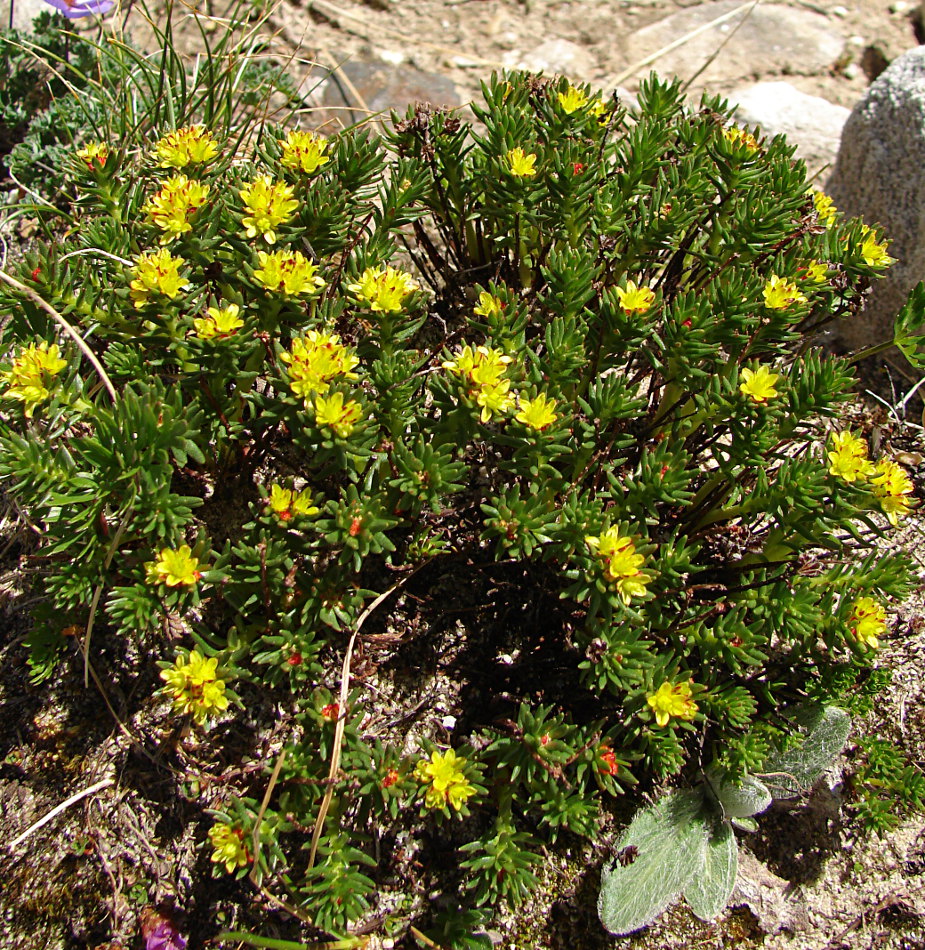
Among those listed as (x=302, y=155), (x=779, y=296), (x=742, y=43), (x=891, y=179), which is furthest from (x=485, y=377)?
(x=742, y=43)

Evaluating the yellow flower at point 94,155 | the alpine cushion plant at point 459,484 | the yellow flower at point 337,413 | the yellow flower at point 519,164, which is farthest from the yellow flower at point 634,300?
the yellow flower at point 94,155

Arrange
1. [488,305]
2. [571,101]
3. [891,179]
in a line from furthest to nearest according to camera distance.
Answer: [891,179], [571,101], [488,305]

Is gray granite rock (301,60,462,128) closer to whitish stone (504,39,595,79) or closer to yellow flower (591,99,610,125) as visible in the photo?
whitish stone (504,39,595,79)

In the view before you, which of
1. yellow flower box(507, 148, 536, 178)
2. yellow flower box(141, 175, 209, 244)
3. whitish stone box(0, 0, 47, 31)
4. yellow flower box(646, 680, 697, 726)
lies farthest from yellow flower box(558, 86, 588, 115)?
whitish stone box(0, 0, 47, 31)

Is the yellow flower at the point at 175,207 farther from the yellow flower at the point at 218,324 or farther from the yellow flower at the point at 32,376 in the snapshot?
the yellow flower at the point at 32,376

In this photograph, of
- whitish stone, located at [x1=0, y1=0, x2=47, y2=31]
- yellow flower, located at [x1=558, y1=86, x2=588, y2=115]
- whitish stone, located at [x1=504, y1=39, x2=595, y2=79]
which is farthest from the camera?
whitish stone, located at [x1=504, y1=39, x2=595, y2=79]

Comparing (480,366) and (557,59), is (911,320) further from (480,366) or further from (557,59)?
(557,59)
